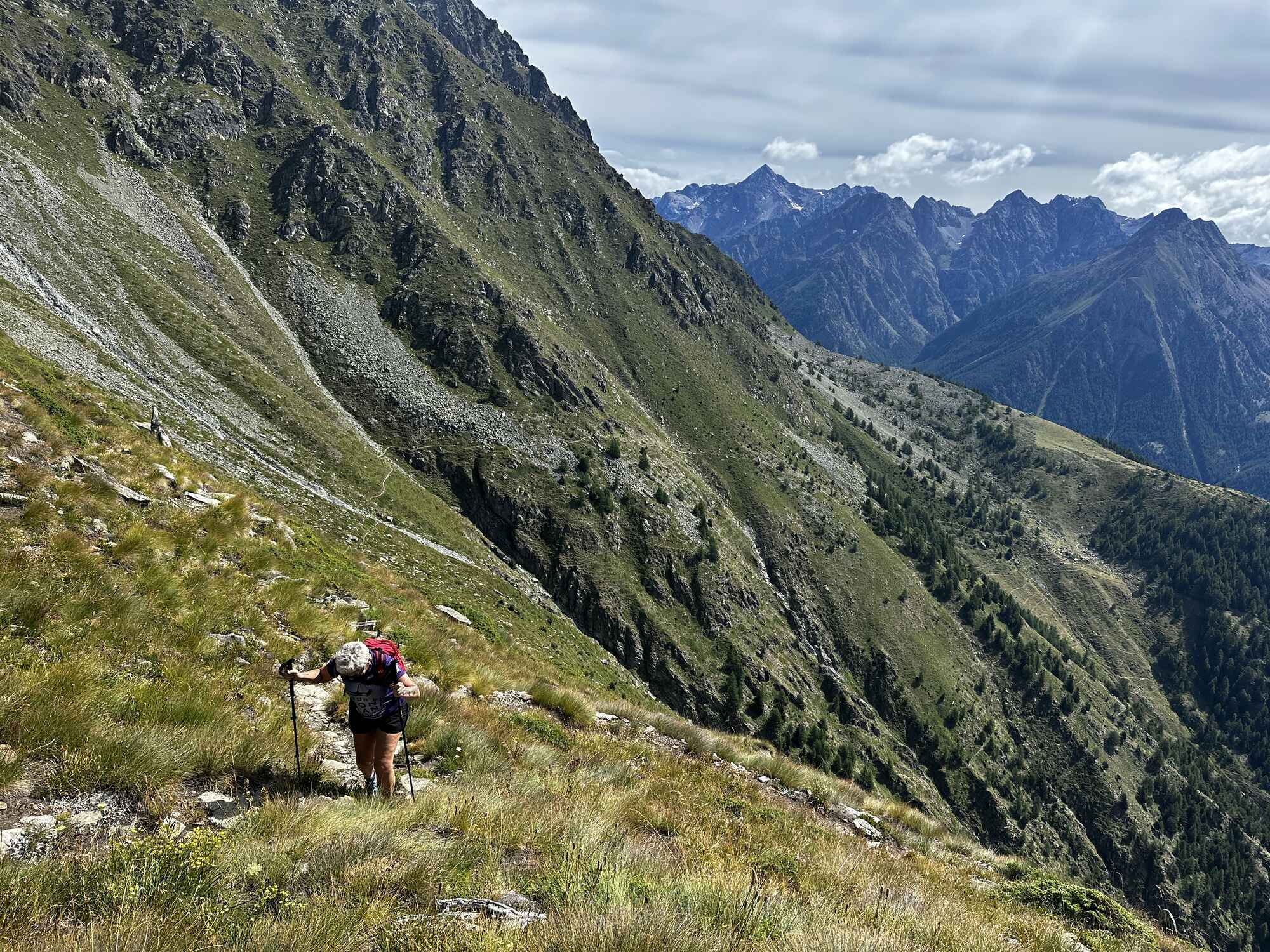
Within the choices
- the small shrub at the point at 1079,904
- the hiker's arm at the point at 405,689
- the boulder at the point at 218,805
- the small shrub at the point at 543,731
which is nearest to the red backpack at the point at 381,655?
the hiker's arm at the point at 405,689

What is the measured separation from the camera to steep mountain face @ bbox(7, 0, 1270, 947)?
7688cm

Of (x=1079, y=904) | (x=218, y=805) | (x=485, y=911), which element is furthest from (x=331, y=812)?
(x=1079, y=904)

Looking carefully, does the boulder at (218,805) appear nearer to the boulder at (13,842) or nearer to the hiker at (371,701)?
the boulder at (13,842)

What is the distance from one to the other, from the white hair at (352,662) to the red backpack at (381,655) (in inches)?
7.3

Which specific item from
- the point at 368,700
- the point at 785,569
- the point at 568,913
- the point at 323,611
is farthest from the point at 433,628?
the point at 785,569

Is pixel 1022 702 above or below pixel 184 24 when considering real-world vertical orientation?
below

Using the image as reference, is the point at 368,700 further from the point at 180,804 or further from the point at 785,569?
the point at 785,569

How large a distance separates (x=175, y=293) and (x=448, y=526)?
53.5m

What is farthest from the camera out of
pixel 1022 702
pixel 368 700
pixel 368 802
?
pixel 1022 702

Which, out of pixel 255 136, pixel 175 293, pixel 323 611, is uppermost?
pixel 255 136

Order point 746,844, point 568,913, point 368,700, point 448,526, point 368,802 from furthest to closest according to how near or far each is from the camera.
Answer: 1. point 448,526
2. point 746,844
3. point 368,700
4. point 368,802
5. point 568,913

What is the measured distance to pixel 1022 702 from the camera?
149375 millimetres

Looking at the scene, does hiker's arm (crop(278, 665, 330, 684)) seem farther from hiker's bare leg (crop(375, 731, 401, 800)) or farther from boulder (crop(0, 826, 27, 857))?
boulder (crop(0, 826, 27, 857))

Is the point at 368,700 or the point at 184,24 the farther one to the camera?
the point at 184,24
